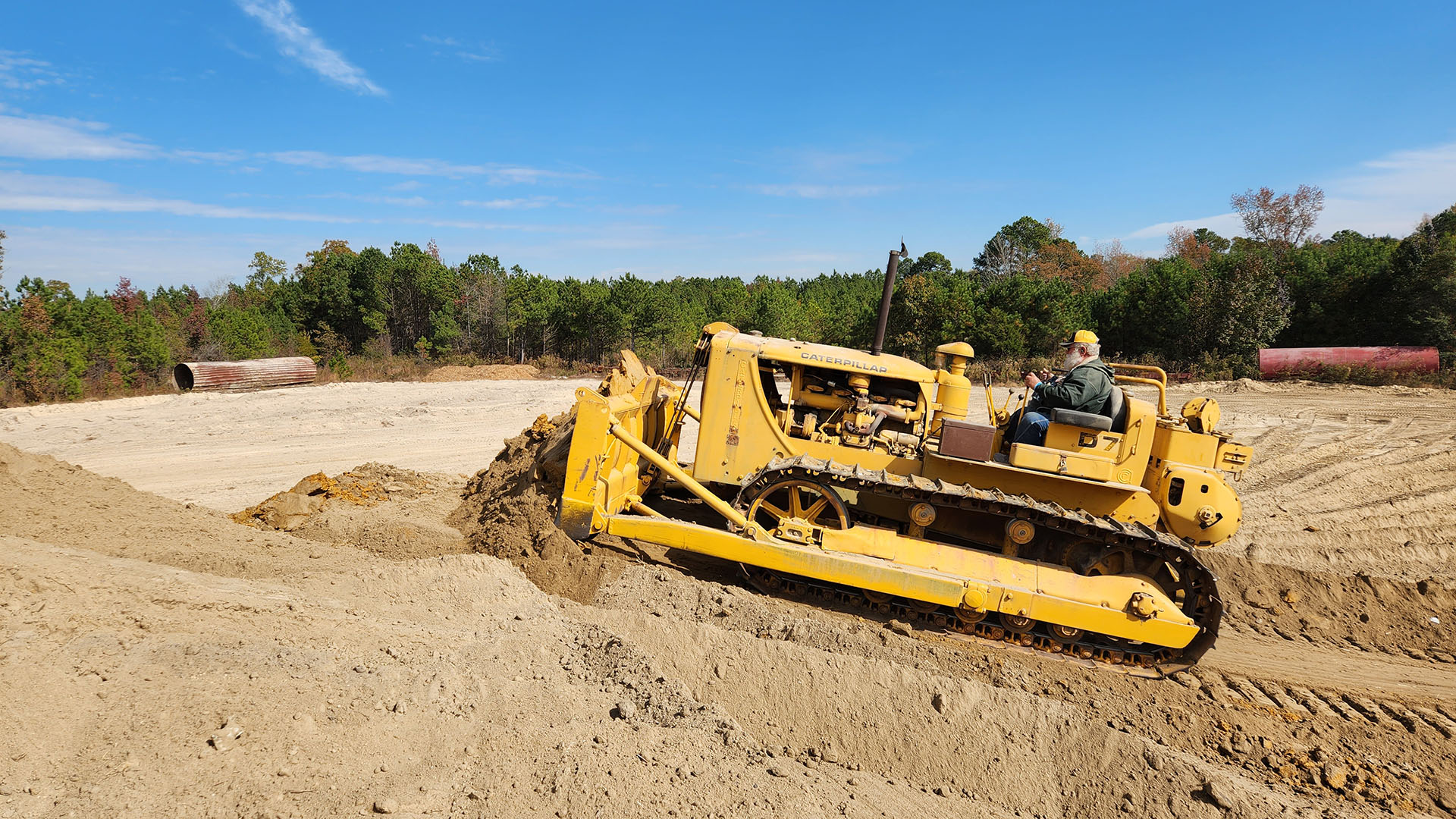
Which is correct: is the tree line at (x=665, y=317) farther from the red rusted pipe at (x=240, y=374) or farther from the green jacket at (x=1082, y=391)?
the green jacket at (x=1082, y=391)

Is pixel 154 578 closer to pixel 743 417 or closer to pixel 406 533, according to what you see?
pixel 406 533

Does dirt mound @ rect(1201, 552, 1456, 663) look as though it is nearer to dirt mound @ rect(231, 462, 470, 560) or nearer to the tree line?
dirt mound @ rect(231, 462, 470, 560)

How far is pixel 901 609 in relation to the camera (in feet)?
18.3

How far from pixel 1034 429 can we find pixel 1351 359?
898 inches

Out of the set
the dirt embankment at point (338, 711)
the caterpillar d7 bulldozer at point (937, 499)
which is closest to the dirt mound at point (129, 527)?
the dirt embankment at point (338, 711)

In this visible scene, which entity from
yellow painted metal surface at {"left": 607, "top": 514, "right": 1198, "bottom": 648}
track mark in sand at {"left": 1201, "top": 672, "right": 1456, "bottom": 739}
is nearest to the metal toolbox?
yellow painted metal surface at {"left": 607, "top": 514, "right": 1198, "bottom": 648}

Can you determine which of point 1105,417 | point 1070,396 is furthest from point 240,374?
point 1105,417

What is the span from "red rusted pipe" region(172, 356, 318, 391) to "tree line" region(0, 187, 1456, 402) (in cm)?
164

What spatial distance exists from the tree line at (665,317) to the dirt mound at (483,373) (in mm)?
3203

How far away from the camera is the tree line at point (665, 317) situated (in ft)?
68.3

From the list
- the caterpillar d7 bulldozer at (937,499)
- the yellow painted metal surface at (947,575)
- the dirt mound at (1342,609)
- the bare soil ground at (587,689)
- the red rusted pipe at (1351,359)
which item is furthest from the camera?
the red rusted pipe at (1351,359)

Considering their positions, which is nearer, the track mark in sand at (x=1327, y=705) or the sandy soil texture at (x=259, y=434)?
the track mark in sand at (x=1327, y=705)

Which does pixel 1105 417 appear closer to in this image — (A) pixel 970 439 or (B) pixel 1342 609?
(A) pixel 970 439

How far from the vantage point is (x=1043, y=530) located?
5.69m
